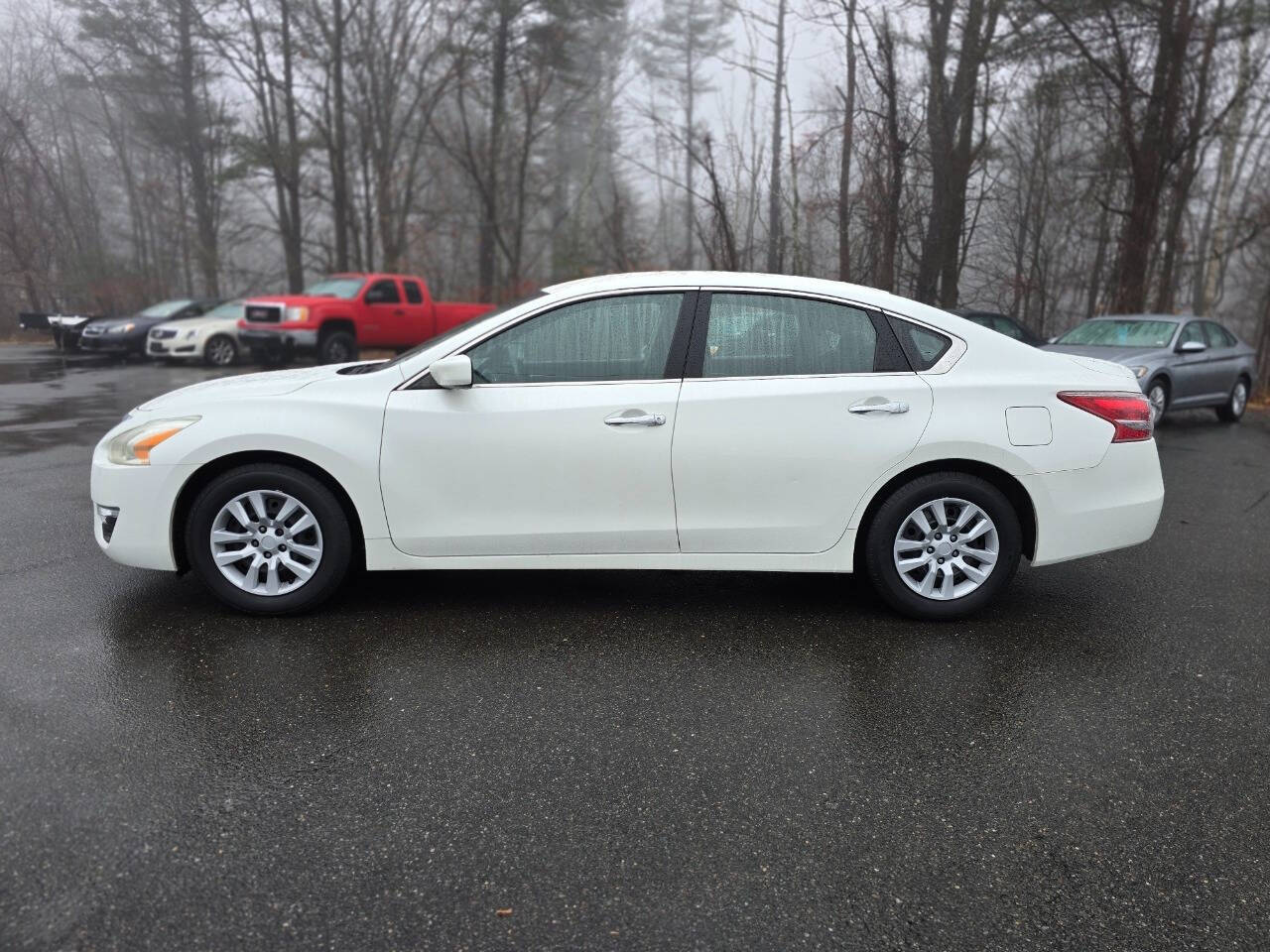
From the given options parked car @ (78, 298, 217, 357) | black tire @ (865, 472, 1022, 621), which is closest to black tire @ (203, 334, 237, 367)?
parked car @ (78, 298, 217, 357)

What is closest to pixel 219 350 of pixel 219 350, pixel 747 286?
pixel 219 350

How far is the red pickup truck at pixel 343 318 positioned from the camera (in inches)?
687

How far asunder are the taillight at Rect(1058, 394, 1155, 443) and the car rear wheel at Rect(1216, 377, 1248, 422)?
10.6 m

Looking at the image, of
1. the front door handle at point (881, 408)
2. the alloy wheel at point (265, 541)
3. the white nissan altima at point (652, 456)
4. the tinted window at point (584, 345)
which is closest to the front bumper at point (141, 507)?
the white nissan altima at point (652, 456)

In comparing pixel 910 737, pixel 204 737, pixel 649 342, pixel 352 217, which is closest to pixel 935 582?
pixel 910 737

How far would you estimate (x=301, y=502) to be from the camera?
4.27 metres

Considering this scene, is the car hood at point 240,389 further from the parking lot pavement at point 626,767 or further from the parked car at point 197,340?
the parked car at point 197,340

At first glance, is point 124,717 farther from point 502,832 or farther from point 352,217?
point 352,217

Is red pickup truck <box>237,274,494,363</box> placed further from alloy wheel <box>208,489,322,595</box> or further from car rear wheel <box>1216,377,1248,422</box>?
alloy wheel <box>208,489,322,595</box>

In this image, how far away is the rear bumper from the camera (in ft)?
14.5

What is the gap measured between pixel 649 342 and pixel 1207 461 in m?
7.93

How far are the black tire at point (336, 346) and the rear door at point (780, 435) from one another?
48.2 ft

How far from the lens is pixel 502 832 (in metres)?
2.66

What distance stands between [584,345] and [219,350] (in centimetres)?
1688
